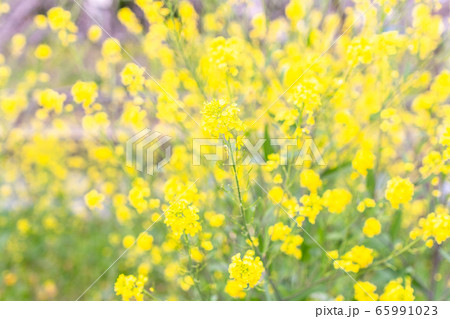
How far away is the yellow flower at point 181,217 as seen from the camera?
80 cm

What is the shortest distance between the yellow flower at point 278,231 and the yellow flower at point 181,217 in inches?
7.4

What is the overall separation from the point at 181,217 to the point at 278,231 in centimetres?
24

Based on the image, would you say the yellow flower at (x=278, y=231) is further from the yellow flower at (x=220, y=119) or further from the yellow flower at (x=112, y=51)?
the yellow flower at (x=112, y=51)

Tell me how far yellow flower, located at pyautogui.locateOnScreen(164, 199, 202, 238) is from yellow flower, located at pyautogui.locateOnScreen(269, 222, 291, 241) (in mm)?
189

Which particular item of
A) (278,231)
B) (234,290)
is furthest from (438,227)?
(234,290)

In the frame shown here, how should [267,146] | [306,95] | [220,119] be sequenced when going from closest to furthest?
1. [220,119]
2. [306,95]
3. [267,146]

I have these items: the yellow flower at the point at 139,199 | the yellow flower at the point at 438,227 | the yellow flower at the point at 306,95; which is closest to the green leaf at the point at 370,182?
the yellow flower at the point at 438,227

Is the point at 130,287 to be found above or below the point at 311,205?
→ below

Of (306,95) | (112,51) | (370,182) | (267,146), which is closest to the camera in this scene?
(306,95)

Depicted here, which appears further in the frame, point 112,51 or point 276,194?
point 112,51

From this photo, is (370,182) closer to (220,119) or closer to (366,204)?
(366,204)

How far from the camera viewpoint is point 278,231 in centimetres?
91

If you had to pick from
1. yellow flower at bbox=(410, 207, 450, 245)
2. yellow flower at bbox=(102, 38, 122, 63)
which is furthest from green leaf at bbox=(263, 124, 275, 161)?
yellow flower at bbox=(102, 38, 122, 63)
